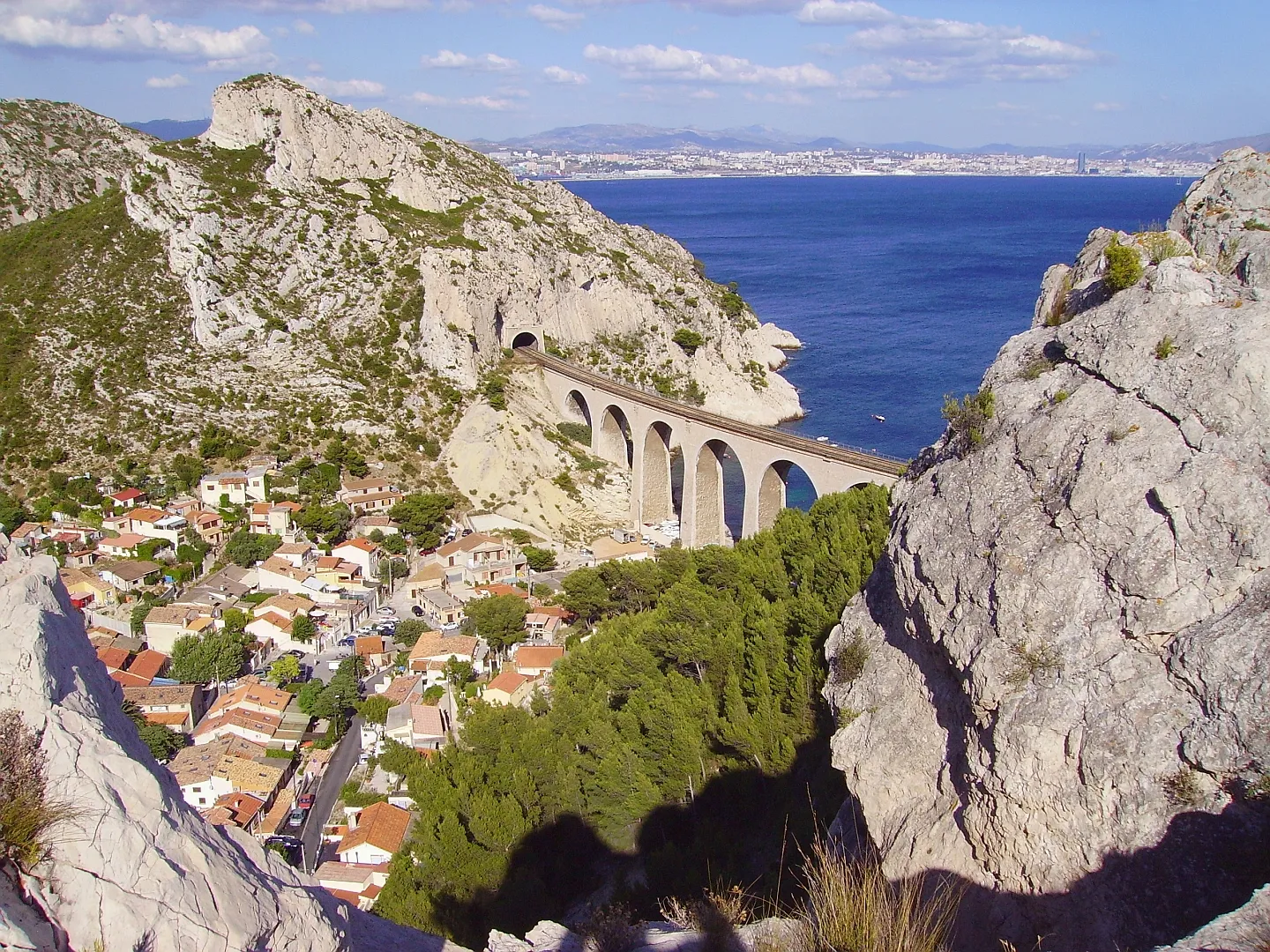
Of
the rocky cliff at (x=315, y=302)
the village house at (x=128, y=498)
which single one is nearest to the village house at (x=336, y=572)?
the rocky cliff at (x=315, y=302)

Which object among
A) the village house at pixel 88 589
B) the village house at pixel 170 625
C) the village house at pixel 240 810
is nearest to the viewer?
the village house at pixel 240 810

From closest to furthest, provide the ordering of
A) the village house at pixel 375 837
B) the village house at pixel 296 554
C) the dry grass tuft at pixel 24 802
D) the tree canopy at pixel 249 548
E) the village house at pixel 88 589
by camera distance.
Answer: the dry grass tuft at pixel 24 802 < the village house at pixel 375 837 < the village house at pixel 88 589 < the village house at pixel 296 554 < the tree canopy at pixel 249 548

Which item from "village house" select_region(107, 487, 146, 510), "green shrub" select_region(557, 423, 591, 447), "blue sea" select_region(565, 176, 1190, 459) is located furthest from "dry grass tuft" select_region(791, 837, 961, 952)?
"green shrub" select_region(557, 423, 591, 447)

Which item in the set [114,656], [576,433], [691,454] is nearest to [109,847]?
[114,656]

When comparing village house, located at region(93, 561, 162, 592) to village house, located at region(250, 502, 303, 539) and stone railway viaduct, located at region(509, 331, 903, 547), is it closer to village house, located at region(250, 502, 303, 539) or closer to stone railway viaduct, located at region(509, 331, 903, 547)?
village house, located at region(250, 502, 303, 539)

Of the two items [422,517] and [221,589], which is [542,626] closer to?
[422,517]

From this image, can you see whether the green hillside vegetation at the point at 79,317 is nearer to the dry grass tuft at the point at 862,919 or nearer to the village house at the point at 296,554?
the village house at the point at 296,554

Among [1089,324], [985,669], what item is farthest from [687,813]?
[1089,324]
